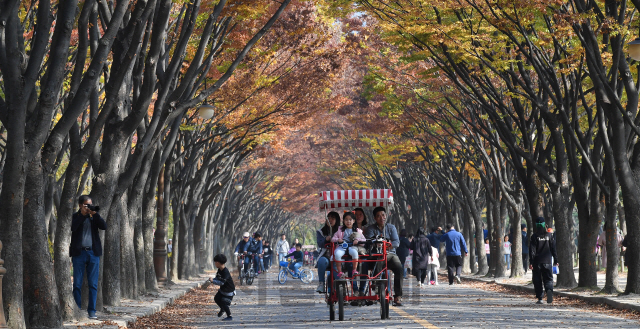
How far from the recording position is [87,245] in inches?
453

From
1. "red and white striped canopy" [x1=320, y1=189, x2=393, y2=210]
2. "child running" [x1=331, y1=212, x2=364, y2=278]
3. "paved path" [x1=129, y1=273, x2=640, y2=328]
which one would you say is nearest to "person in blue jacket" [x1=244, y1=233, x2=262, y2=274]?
"paved path" [x1=129, y1=273, x2=640, y2=328]

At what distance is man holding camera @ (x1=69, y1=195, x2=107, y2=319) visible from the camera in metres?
11.4

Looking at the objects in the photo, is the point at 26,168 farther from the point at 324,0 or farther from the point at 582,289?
the point at 582,289

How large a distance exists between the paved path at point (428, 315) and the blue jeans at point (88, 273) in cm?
117

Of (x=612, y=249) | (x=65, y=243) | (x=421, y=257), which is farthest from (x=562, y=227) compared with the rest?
(x=65, y=243)

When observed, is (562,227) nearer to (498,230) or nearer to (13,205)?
(498,230)

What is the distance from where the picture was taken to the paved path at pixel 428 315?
37.0 feet

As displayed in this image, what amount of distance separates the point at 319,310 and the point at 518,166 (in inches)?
320

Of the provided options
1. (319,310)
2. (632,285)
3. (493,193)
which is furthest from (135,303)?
(493,193)

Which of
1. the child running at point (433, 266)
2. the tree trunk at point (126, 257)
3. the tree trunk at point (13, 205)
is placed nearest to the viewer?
the tree trunk at point (13, 205)

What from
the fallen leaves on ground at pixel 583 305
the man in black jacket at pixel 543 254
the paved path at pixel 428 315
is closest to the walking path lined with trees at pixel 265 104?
the fallen leaves on ground at pixel 583 305

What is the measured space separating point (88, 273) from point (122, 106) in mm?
3311

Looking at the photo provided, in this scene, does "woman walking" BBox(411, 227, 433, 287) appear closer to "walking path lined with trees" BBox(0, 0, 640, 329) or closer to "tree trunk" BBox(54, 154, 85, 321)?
"walking path lined with trees" BBox(0, 0, 640, 329)

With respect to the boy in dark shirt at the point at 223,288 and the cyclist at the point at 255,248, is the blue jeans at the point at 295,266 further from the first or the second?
the boy in dark shirt at the point at 223,288
